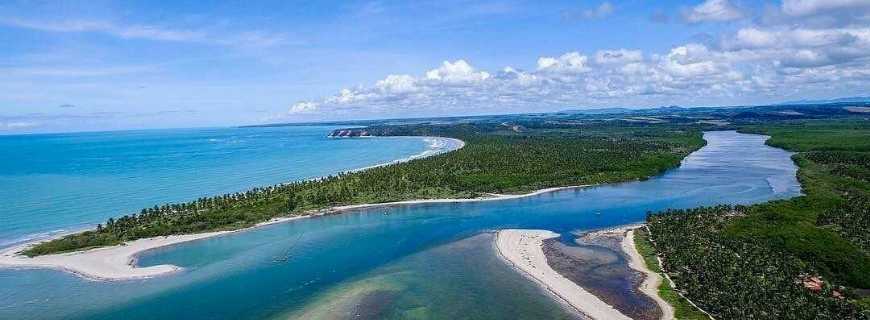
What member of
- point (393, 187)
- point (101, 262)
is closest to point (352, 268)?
point (101, 262)

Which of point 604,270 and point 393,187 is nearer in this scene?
point 604,270

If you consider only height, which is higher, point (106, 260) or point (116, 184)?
point (116, 184)

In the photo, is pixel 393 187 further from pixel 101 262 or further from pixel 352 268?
pixel 101 262

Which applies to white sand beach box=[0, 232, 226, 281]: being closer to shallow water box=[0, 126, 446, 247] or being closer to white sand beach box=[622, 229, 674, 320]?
shallow water box=[0, 126, 446, 247]

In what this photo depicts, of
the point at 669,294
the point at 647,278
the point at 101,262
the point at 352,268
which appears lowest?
the point at 669,294

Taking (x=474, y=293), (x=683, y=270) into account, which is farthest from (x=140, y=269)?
(x=683, y=270)

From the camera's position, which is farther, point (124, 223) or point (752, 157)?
point (752, 157)

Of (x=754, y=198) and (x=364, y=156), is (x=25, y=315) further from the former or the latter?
(x=364, y=156)
